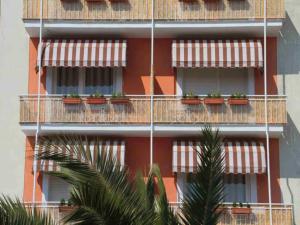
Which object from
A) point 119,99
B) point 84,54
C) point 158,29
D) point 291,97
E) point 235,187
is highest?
point 158,29

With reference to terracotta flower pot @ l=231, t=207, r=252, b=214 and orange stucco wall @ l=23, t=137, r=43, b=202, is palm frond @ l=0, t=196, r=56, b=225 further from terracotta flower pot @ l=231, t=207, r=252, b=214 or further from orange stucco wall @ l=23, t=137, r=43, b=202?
orange stucco wall @ l=23, t=137, r=43, b=202

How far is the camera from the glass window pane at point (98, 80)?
2661 cm

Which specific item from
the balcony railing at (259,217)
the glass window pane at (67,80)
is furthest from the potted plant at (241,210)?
the glass window pane at (67,80)

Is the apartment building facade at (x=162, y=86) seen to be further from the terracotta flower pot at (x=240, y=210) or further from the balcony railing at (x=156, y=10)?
the terracotta flower pot at (x=240, y=210)

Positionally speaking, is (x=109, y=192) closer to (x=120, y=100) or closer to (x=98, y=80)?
(x=120, y=100)

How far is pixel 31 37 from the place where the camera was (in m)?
27.0

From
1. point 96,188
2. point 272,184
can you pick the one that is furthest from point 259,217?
point 96,188

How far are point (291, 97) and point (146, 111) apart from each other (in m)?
5.18

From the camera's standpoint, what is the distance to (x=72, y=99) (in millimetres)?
25281

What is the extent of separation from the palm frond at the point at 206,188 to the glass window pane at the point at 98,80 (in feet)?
44.4

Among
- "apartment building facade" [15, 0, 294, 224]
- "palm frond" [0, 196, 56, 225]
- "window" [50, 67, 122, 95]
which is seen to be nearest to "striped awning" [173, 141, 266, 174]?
"apartment building facade" [15, 0, 294, 224]

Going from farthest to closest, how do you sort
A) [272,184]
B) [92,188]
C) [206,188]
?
[272,184], [206,188], [92,188]

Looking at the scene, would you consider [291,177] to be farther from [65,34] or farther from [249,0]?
[65,34]

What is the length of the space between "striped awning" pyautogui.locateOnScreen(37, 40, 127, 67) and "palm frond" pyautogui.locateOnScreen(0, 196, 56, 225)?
13266 millimetres
